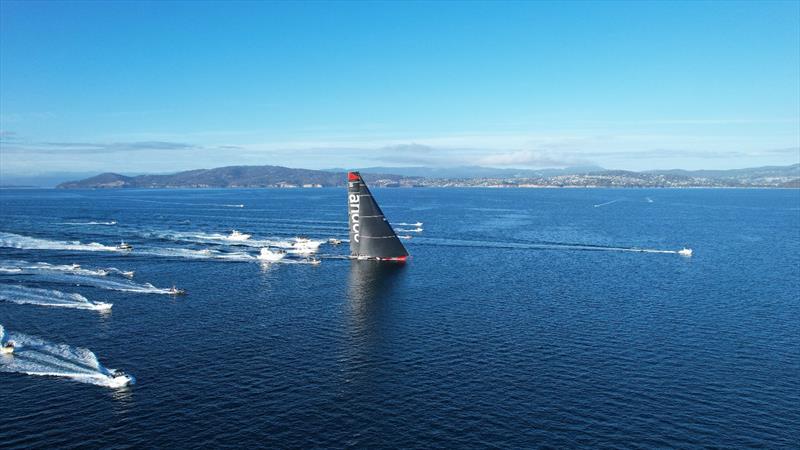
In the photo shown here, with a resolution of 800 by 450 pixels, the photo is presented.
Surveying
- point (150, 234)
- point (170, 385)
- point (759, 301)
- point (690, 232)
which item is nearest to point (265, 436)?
point (170, 385)

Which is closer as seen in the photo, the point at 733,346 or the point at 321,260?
the point at 733,346

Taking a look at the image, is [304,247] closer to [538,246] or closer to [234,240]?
[234,240]

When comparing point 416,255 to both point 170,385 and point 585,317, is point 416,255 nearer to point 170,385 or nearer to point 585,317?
point 585,317

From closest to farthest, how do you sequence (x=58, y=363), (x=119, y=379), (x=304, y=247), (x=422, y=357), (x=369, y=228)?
(x=119, y=379) < (x=58, y=363) < (x=422, y=357) < (x=369, y=228) < (x=304, y=247)

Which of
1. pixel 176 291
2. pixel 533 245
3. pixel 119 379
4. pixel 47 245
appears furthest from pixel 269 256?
pixel 119 379

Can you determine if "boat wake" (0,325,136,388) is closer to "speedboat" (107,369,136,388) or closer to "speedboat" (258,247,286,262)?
"speedboat" (107,369,136,388)
